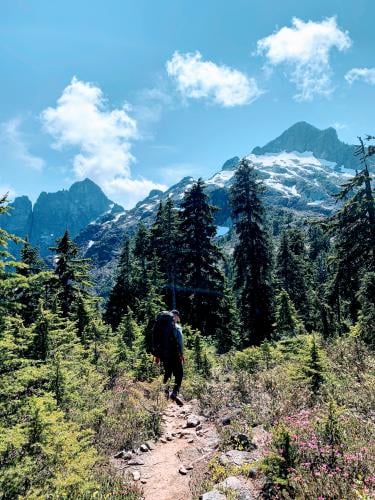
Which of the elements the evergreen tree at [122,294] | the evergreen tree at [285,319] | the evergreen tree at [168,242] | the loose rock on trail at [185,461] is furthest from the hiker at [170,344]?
the evergreen tree at [122,294]

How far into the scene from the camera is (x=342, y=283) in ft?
68.5

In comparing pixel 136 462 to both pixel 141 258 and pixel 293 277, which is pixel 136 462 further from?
pixel 141 258

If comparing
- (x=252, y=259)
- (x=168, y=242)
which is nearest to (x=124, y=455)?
(x=252, y=259)

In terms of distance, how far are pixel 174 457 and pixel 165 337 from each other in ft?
10.3

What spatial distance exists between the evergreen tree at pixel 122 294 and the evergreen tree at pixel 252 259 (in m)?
16.5

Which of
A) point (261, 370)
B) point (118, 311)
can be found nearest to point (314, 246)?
point (118, 311)

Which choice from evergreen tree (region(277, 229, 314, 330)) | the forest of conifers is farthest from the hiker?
evergreen tree (region(277, 229, 314, 330))

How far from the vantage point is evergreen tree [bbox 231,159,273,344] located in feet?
91.2

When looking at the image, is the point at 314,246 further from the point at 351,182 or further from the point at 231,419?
the point at 231,419

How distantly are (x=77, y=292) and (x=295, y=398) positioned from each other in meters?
22.2

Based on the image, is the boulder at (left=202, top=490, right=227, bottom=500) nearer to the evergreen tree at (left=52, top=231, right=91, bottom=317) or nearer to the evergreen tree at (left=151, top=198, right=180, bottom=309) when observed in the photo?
the evergreen tree at (left=52, top=231, right=91, bottom=317)

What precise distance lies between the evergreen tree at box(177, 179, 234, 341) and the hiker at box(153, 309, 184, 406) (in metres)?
17.0

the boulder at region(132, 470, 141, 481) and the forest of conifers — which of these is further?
the boulder at region(132, 470, 141, 481)

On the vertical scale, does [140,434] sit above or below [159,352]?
below
